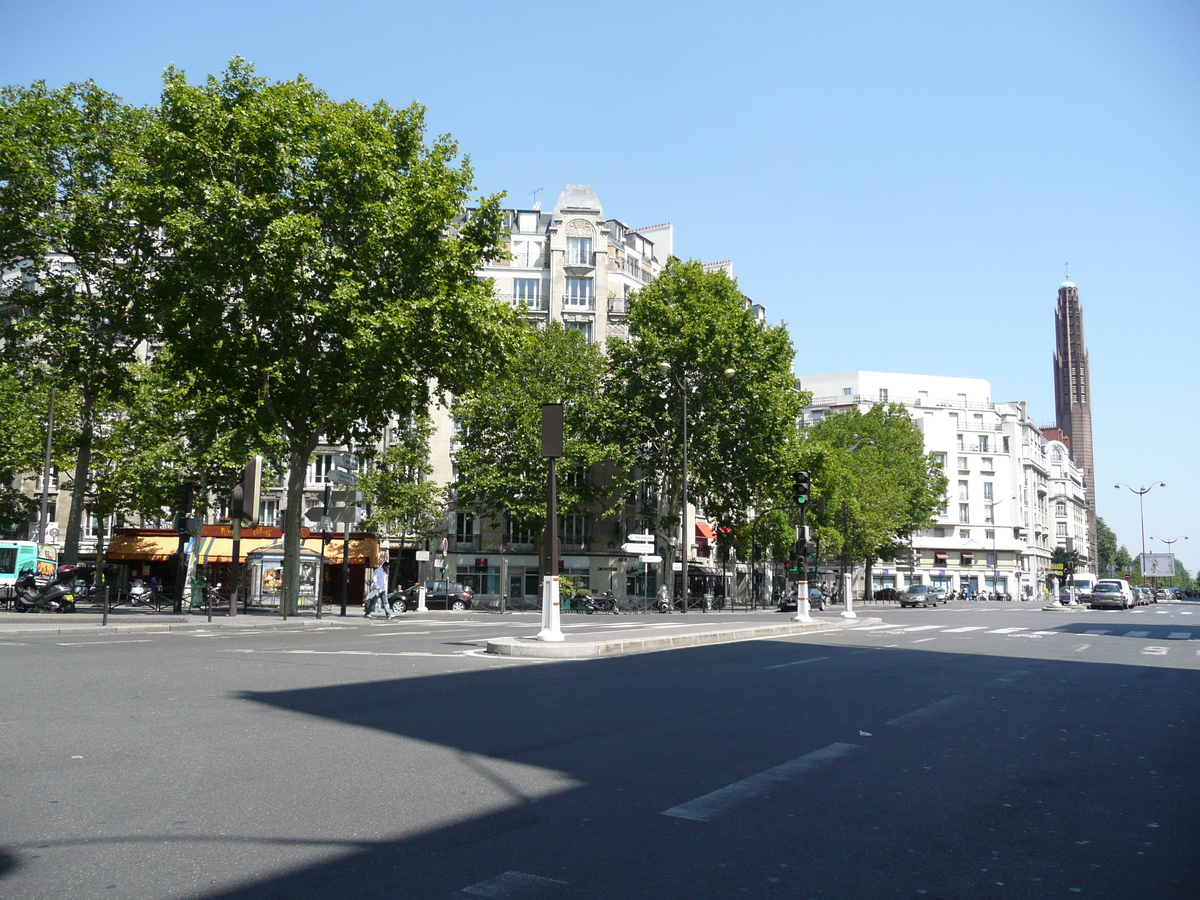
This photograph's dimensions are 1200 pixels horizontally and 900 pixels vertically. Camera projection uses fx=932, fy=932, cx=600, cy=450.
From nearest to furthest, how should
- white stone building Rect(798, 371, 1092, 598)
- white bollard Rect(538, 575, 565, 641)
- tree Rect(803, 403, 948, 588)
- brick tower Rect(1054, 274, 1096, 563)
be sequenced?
white bollard Rect(538, 575, 565, 641) < tree Rect(803, 403, 948, 588) < white stone building Rect(798, 371, 1092, 598) < brick tower Rect(1054, 274, 1096, 563)

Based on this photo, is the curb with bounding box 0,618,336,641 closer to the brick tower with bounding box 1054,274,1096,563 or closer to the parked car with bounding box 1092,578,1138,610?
the parked car with bounding box 1092,578,1138,610

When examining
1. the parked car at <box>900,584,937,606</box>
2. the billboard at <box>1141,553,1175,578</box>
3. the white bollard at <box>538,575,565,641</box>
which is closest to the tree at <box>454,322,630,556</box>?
the parked car at <box>900,584,937,606</box>

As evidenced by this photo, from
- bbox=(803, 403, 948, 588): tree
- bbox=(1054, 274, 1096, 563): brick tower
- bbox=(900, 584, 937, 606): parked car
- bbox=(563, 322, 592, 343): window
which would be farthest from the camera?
bbox=(1054, 274, 1096, 563): brick tower

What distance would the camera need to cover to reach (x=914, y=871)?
3.90 metres

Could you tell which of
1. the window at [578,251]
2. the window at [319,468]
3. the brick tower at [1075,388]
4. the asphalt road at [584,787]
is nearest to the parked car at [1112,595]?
the window at [578,251]

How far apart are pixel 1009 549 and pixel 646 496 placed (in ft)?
198

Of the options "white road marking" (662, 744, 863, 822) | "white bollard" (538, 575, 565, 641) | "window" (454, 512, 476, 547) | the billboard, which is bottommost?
"white road marking" (662, 744, 863, 822)

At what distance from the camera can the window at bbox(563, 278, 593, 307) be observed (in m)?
60.0

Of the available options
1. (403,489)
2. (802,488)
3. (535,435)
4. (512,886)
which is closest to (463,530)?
(403,489)

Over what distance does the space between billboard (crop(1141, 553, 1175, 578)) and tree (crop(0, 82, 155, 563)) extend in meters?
87.4

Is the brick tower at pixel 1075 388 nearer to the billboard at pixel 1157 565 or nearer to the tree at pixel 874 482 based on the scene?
the billboard at pixel 1157 565

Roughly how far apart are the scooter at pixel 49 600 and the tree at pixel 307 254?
22.3 ft

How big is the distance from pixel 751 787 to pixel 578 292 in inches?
2209

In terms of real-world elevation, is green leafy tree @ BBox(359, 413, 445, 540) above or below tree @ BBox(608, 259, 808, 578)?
below
